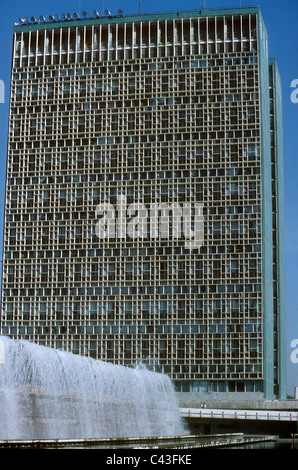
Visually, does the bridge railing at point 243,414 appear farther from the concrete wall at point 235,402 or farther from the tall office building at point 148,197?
the tall office building at point 148,197

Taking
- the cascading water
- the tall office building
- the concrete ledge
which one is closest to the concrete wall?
the tall office building

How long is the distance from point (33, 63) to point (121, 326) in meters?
34.4

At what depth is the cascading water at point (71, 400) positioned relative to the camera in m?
43.0

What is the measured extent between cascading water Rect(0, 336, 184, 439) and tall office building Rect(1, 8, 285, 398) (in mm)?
25119

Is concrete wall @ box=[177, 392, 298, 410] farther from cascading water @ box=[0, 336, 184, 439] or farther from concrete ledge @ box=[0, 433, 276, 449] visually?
concrete ledge @ box=[0, 433, 276, 449]

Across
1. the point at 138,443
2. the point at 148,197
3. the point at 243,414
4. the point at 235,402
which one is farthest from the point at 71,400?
the point at 148,197

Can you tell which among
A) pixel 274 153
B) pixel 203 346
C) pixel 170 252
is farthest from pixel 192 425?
pixel 274 153

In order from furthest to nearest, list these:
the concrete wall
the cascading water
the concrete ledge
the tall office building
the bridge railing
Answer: the tall office building
the concrete wall
the bridge railing
the cascading water
the concrete ledge

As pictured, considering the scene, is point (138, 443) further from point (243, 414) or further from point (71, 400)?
Answer: point (243, 414)

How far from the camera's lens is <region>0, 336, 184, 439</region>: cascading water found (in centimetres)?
4297

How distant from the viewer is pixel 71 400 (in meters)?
49.9

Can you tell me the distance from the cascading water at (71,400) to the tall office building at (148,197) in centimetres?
2512

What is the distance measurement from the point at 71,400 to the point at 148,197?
49.1 m

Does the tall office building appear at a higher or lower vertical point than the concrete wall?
higher
